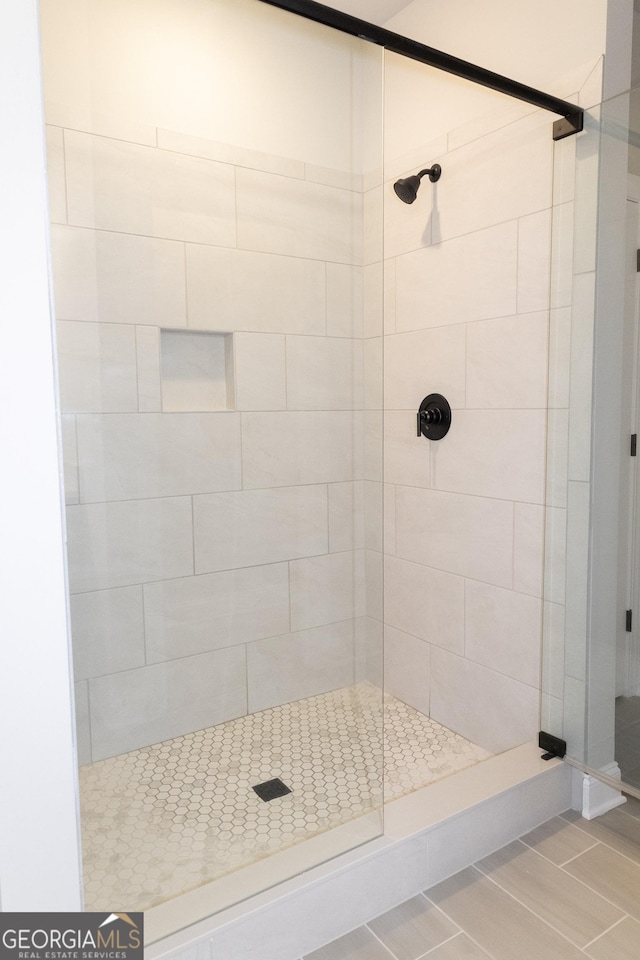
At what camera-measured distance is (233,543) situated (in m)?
1.57

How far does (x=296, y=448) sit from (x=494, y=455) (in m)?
0.75

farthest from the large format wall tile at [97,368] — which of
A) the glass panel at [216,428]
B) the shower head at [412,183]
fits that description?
the shower head at [412,183]

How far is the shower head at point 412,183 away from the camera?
6.49ft

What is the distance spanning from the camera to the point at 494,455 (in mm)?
2033

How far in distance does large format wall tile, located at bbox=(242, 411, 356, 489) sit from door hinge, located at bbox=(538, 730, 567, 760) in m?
1.03

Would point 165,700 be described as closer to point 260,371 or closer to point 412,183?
point 260,371

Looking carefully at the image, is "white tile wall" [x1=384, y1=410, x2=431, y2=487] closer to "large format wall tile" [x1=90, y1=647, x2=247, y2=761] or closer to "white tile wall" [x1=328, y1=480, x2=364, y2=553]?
"white tile wall" [x1=328, y1=480, x2=364, y2=553]

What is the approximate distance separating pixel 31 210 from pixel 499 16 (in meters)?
1.76

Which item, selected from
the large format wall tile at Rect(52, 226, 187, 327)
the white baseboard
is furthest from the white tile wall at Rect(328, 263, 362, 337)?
the white baseboard

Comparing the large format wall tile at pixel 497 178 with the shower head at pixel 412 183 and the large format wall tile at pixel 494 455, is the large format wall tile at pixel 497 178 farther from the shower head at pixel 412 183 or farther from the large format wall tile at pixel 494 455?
the large format wall tile at pixel 494 455

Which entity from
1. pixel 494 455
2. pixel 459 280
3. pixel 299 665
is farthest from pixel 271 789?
pixel 459 280

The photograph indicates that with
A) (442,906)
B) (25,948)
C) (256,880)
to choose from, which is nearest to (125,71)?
(25,948)

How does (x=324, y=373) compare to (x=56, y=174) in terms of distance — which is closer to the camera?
(x=56, y=174)

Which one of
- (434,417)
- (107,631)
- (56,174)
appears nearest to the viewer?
(56,174)
